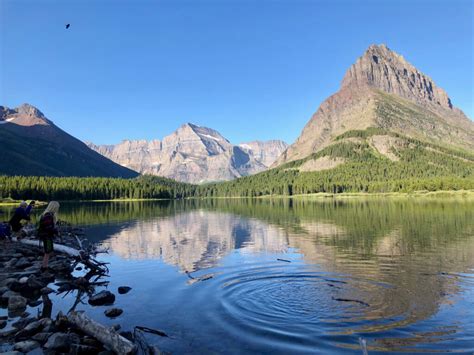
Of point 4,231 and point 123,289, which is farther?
point 4,231

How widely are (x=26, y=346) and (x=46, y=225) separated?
50.1 ft

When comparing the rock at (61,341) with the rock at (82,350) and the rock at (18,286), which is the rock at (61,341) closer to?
the rock at (82,350)

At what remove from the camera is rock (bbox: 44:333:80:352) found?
55.4 feet

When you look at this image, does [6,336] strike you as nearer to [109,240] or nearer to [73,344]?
[73,344]

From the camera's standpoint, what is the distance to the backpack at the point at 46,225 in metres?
30.3

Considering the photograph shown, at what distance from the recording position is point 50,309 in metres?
23.4

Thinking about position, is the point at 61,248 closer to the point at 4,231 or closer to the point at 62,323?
the point at 4,231

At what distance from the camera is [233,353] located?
17141mm

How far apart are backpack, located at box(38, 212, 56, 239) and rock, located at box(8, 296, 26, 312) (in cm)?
780

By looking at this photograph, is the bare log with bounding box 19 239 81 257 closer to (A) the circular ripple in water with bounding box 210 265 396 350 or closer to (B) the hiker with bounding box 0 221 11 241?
(B) the hiker with bounding box 0 221 11 241

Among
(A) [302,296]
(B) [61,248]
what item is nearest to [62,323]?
(A) [302,296]

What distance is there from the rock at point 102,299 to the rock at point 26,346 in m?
7.49

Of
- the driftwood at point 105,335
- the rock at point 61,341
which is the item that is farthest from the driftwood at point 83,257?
the rock at point 61,341

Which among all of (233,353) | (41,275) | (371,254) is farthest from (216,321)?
(371,254)
